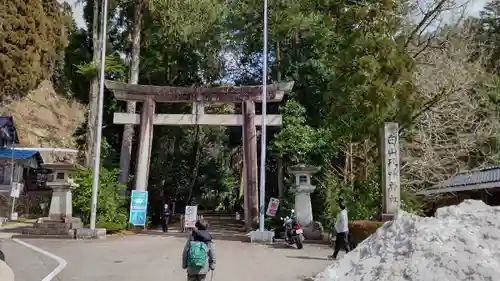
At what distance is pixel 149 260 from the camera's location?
13.1m

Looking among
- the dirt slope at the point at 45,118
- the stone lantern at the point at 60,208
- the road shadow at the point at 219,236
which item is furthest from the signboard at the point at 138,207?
the dirt slope at the point at 45,118

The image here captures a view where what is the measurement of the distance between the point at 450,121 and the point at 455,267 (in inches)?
646

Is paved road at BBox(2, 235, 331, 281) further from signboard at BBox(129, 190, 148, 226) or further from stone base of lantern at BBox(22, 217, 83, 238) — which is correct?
signboard at BBox(129, 190, 148, 226)

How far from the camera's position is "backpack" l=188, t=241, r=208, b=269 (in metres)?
6.95

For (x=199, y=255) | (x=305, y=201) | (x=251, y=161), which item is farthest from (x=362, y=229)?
(x=199, y=255)

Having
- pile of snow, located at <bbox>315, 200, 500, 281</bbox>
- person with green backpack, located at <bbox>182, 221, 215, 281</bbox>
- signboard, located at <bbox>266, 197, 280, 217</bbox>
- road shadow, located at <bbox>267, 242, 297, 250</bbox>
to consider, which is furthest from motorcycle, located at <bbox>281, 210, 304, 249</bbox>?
person with green backpack, located at <bbox>182, 221, 215, 281</bbox>

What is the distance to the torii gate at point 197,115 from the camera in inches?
826

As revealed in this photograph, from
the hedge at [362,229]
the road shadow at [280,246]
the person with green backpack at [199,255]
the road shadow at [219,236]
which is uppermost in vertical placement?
the person with green backpack at [199,255]

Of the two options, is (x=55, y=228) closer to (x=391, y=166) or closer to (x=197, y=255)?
(x=391, y=166)

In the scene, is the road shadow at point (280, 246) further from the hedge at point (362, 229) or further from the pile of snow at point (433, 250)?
the pile of snow at point (433, 250)

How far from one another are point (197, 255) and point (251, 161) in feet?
45.9

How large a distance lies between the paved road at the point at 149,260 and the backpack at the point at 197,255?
3.41 meters

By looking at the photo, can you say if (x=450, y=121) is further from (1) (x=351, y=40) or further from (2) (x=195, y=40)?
(2) (x=195, y=40)

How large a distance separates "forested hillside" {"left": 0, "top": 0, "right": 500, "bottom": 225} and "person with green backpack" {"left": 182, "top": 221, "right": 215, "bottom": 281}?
11.3 meters
